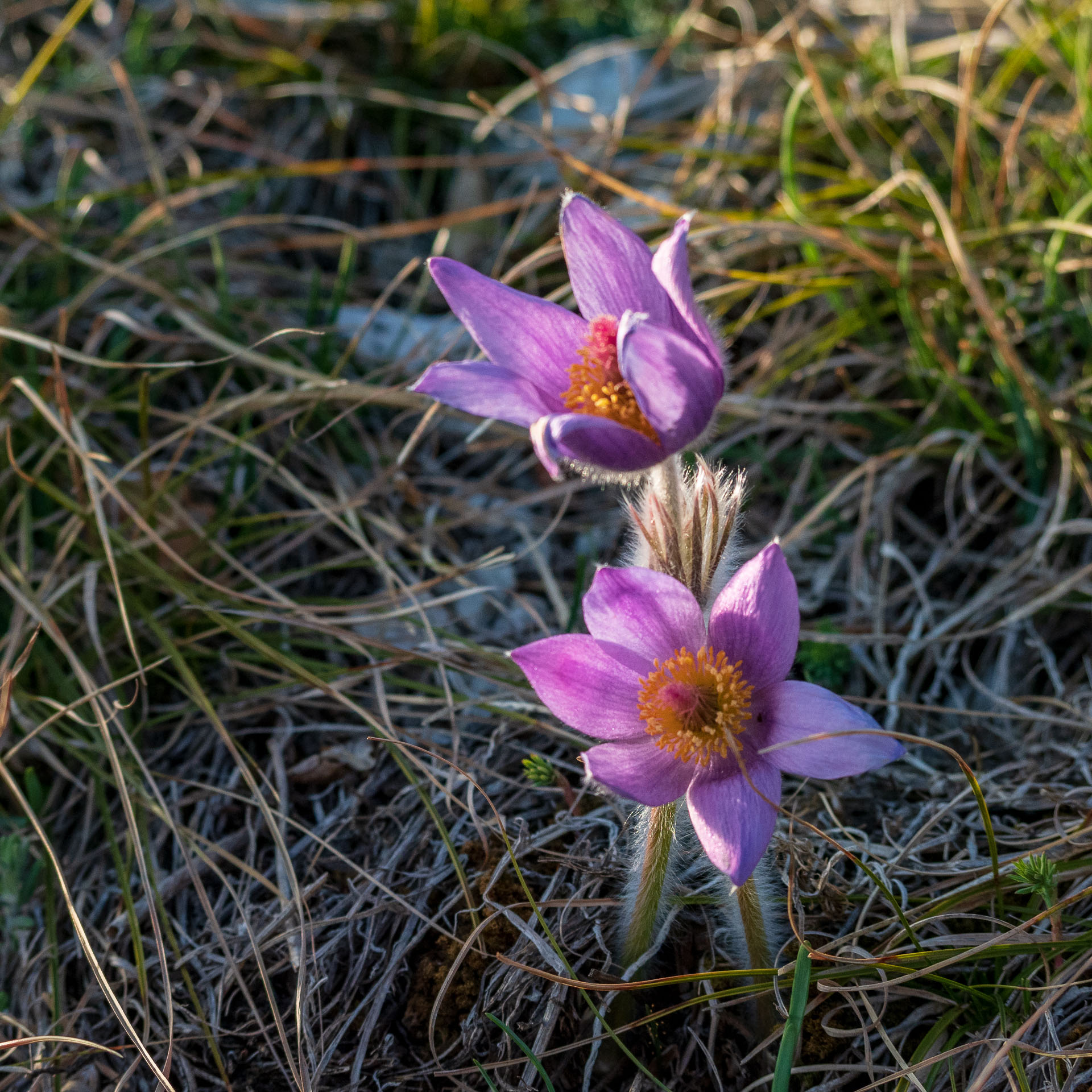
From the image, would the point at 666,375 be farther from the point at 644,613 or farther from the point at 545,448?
the point at 644,613

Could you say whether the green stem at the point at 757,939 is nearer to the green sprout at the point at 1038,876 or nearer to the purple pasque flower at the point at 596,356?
the green sprout at the point at 1038,876

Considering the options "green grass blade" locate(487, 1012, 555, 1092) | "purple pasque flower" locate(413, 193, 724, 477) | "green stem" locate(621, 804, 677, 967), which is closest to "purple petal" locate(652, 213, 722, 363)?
"purple pasque flower" locate(413, 193, 724, 477)

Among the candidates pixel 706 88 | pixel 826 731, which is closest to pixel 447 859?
pixel 826 731

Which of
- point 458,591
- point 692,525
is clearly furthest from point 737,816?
point 458,591

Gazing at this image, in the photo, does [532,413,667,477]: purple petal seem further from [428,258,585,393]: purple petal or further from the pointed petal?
[428,258,585,393]: purple petal

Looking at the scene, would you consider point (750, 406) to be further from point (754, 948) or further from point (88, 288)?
point (88, 288)

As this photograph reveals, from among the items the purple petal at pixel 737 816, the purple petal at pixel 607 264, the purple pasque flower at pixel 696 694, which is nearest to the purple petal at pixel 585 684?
the purple pasque flower at pixel 696 694
